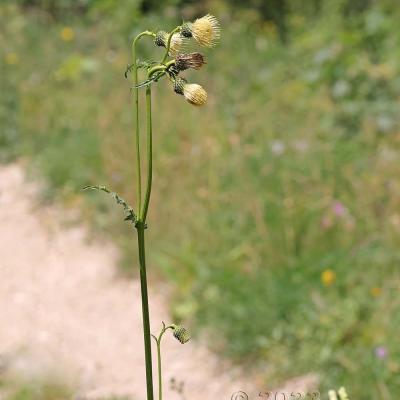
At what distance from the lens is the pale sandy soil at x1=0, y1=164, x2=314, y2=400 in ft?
11.3

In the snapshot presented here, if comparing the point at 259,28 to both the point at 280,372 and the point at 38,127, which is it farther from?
the point at 280,372

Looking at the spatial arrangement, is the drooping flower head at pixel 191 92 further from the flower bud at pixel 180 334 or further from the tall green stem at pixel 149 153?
the flower bud at pixel 180 334

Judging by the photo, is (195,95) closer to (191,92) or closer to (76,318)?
(191,92)

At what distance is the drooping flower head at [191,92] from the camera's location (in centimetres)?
120

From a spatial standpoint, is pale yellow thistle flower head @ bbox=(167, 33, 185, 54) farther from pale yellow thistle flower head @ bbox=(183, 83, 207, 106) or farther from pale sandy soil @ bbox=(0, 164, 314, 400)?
pale sandy soil @ bbox=(0, 164, 314, 400)

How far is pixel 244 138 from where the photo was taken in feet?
15.9

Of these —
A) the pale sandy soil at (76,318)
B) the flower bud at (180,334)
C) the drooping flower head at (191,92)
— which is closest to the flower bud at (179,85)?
the drooping flower head at (191,92)

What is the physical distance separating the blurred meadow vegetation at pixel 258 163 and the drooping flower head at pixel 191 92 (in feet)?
6.21

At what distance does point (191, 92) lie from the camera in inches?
47.6

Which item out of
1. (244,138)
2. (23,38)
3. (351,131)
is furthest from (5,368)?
(23,38)

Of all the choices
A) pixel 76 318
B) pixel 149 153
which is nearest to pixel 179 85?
pixel 149 153

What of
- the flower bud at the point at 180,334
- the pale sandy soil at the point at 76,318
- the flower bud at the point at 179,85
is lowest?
the flower bud at the point at 180,334

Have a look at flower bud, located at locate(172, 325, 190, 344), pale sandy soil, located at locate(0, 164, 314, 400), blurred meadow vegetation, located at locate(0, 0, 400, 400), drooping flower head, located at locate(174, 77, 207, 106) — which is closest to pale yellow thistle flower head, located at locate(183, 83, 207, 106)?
drooping flower head, located at locate(174, 77, 207, 106)

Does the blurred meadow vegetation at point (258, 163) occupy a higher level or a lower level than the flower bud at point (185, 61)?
higher
